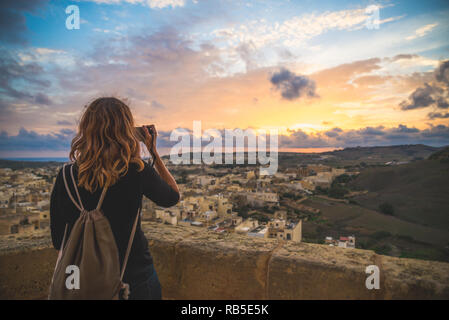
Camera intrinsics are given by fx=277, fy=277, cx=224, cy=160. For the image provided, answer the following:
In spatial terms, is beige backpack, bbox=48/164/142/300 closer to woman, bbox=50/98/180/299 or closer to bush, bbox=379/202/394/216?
woman, bbox=50/98/180/299

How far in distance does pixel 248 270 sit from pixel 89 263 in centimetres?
90

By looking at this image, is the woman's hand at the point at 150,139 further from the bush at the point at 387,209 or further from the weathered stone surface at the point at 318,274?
the bush at the point at 387,209

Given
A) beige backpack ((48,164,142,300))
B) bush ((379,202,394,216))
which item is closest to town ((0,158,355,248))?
bush ((379,202,394,216))

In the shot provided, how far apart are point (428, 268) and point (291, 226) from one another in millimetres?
14770

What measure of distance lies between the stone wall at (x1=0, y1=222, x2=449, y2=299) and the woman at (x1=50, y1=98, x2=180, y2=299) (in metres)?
0.55

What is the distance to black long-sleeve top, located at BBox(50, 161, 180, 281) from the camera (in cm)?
111

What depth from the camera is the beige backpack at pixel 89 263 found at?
101 cm

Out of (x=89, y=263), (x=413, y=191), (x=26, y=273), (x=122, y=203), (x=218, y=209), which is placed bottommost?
(x=218, y=209)

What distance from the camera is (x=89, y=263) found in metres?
1.01

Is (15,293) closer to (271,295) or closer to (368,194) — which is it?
(271,295)

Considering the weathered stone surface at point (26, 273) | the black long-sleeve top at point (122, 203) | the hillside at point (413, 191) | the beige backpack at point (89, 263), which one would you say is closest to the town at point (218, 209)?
the hillside at point (413, 191)

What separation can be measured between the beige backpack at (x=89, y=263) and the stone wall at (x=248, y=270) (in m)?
0.72

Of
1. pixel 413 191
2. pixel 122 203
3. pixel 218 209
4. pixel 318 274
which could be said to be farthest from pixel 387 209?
pixel 122 203

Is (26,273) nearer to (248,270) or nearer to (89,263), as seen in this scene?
(89,263)
